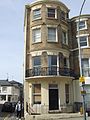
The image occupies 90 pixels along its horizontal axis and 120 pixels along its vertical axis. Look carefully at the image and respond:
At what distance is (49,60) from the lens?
101ft

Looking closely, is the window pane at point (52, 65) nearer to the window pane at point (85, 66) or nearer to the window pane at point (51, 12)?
the window pane at point (85, 66)

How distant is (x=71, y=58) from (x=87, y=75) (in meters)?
3.23

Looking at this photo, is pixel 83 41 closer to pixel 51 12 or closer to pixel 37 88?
pixel 51 12

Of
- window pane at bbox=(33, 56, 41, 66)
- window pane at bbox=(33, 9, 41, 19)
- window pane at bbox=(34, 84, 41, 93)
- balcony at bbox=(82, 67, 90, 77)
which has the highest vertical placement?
window pane at bbox=(33, 9, 41, 19)

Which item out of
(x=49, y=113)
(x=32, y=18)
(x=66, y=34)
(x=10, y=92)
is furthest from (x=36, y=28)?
(x=10, y=92)

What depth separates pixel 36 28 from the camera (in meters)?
31.8

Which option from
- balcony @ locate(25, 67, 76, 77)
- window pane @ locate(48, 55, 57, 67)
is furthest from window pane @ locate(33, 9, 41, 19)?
balcony @ locate(25, 67, 76, 77)

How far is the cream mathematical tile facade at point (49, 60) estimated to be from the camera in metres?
29.5

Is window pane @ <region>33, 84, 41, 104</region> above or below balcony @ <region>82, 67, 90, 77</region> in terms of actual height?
below

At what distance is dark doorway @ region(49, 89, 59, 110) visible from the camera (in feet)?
97.3

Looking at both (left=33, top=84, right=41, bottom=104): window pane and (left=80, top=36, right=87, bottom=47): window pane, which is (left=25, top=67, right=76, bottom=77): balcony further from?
(left=80, top=36, right=87, bottom=47): window pane

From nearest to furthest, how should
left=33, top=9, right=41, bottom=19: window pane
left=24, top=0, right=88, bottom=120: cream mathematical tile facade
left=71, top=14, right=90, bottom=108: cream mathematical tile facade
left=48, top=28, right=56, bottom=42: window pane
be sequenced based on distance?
left=24, top=0, right=88, bottom=120: cream mathematical tile facade, left=48, top=28, right=56, bottom=42: window pane, left=71, top=14, right=90, bottom=108: cream mathematical tile facade, left=33, top=9, right=41, bottom=19: window pane

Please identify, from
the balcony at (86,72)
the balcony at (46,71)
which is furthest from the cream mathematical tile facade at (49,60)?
the balcony at (86,72)

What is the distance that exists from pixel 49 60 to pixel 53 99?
4.62 metres
